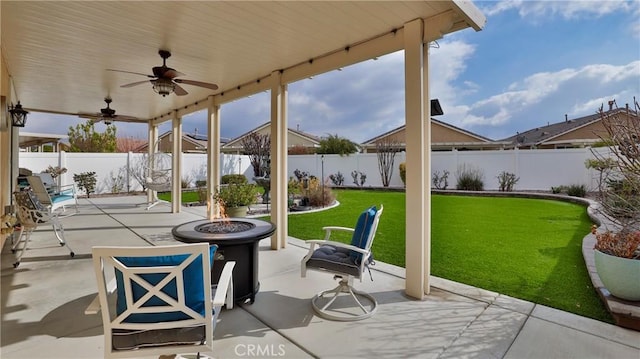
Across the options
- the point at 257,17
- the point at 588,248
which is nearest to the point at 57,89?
the point at 257,17

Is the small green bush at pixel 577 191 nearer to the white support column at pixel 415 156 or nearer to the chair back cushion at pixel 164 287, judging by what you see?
the white support column at pixel 415 156

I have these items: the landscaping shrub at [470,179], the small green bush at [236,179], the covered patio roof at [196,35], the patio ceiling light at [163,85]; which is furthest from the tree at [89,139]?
the landscaping shrub at [470,179]

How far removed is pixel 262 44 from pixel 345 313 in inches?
125

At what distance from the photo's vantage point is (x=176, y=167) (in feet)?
27.2

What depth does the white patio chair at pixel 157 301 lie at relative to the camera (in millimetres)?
1568

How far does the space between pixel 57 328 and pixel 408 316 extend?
2.90 meters

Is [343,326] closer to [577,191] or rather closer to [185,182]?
[577,191]

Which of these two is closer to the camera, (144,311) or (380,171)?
(144,311)

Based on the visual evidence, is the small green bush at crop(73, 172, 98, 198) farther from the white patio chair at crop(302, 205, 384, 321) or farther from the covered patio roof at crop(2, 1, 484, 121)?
the white patio chair at crop(302, 205, 384, 321)

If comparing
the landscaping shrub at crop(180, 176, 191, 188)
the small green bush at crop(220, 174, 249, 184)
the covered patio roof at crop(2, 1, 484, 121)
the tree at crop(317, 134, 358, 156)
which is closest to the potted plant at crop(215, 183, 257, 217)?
the small green bush at crop(220, 174, 249, 184)

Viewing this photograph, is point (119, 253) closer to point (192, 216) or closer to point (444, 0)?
point (444, 0)

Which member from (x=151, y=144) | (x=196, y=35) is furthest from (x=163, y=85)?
(x=151, y=144)

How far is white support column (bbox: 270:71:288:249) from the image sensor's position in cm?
487

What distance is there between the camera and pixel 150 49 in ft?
12.8
